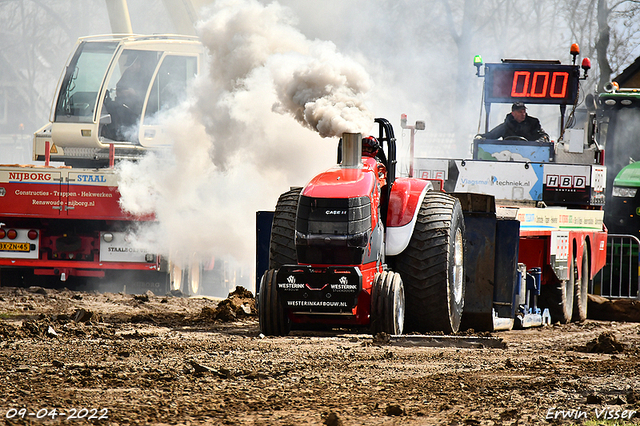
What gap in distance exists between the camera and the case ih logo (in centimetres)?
1173

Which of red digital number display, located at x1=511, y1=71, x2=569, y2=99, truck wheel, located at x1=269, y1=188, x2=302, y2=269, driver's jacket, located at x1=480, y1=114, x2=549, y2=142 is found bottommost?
truck wheel, located at x1=269, y1=188, x2=302, y2=269

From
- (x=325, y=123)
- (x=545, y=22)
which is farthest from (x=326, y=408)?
(x=545, y=22)

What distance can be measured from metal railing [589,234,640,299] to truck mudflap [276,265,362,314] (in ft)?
25.9

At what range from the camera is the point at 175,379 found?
5.38 m

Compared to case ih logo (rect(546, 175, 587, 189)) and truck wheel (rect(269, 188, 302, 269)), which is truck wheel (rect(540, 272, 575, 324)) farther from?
truck wheel (rect(269, 188, 302, 269))

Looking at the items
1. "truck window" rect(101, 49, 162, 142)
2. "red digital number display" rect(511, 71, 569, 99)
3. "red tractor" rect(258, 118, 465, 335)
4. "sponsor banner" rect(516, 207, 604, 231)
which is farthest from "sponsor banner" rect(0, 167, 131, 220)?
"red digital number display" rect(511, 71, 569, 99)

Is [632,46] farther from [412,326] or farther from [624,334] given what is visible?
[412,326]

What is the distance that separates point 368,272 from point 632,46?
2724 centimetres

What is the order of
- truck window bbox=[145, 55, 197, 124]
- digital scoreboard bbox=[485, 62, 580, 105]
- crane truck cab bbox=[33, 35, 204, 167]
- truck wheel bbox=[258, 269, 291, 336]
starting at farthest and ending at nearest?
truck window bbox=[145, 55, 197, 124] < crane truck cab bbox=[33, 35, 204, 167] < digital scoreboard bbox=[485, 62, 580, 105] < truck wheel bbox=[258, 269, 291, 336]

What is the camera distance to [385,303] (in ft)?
23.8

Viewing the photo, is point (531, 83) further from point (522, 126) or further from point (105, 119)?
point (105, 119)

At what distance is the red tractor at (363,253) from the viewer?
7184 mm

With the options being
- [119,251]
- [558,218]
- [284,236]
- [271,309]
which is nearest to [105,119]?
[119,251]

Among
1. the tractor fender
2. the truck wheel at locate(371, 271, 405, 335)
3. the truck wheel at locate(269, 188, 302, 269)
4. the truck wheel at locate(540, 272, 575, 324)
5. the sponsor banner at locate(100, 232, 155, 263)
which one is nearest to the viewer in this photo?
the truck wheel at locate(371, 271, 405, 335)
